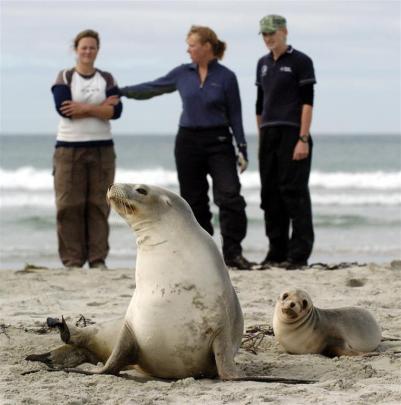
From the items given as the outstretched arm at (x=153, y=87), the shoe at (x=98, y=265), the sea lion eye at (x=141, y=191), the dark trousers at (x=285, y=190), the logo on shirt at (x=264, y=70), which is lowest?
the shoe at (x=98, y=265)

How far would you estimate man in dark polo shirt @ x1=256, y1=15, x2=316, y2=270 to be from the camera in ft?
31.9

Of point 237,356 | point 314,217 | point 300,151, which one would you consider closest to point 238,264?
point 300,151

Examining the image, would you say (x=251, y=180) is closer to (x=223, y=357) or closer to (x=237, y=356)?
(x=237, y=356)

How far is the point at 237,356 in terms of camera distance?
601 cm

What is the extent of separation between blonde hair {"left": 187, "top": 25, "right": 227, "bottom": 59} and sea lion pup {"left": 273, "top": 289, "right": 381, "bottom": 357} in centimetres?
398

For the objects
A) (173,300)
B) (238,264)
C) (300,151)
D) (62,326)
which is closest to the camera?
(173,300)

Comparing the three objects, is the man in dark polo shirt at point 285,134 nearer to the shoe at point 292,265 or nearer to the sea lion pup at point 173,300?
the shoe at point 292,265

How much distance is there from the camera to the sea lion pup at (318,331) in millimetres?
6090

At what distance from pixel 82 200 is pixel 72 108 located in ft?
2.87

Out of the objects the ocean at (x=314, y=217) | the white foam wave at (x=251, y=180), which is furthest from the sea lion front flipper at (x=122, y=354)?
the white foam wave at (x=251, y=180)

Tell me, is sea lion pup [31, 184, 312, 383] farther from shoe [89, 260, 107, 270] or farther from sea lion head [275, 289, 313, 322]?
shoe [89, 260, 107, 270]

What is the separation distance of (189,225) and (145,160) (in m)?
40.6

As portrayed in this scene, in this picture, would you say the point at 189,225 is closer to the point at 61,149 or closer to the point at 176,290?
the point at 176,290

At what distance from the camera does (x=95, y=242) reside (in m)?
10.1
